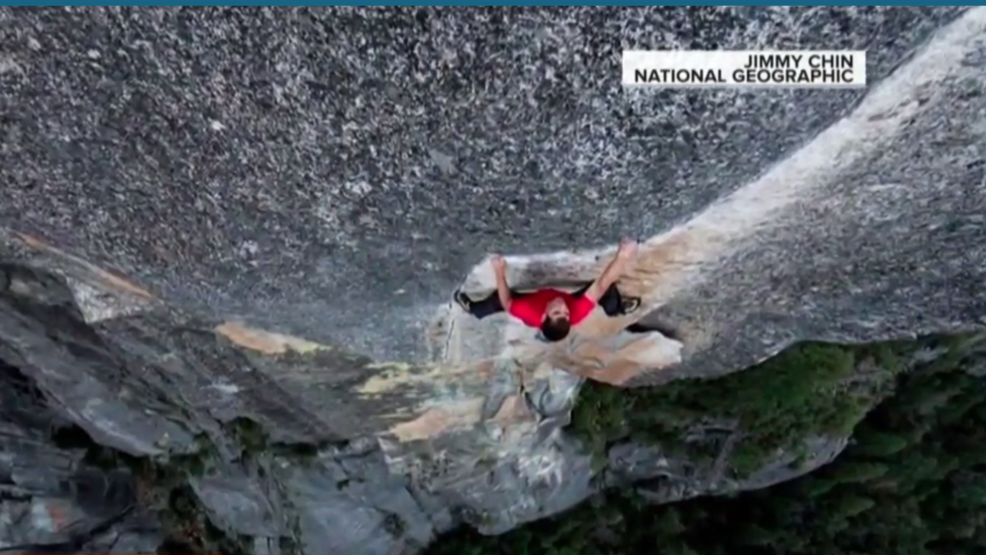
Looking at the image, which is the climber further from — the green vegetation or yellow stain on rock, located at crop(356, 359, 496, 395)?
the green vegetation

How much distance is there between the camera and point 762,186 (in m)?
3.69

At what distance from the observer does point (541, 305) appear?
4.41 metres

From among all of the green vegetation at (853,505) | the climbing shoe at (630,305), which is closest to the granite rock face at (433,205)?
the climbing shoe at (630,305)

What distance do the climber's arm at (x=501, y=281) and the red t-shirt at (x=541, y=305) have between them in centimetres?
4

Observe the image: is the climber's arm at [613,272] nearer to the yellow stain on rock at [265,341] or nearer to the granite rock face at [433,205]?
the granite rock face at [433,205]

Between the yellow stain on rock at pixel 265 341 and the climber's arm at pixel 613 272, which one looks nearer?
the climber's arm at pixel 613 272

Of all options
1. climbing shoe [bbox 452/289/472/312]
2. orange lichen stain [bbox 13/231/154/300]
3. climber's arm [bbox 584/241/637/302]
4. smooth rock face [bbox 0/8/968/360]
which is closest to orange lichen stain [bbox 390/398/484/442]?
climbing shoe [bbox 452/289/472/312]

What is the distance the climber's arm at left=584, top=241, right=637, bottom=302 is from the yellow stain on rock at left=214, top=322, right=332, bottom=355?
4.56ft

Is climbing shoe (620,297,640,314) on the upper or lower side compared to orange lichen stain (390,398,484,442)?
upper

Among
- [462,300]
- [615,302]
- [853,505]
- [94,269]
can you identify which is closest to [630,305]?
[615,302]

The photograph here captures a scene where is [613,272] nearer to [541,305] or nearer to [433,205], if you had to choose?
[541,305]

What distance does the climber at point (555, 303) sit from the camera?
4.26 meters

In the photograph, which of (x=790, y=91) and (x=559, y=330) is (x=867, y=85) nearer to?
(x=790, y=91)

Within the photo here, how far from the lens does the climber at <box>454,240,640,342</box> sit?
4262 millimetres
